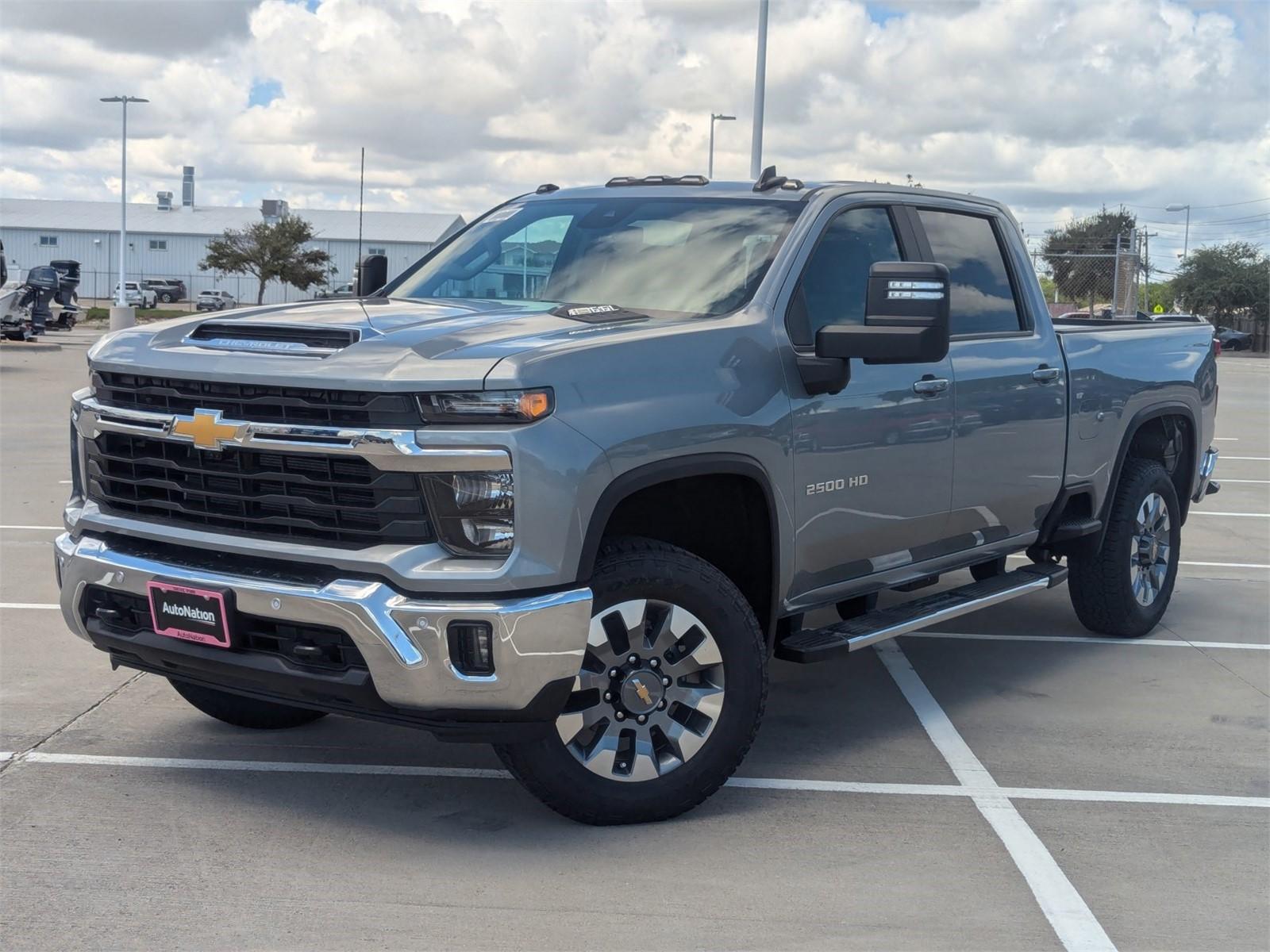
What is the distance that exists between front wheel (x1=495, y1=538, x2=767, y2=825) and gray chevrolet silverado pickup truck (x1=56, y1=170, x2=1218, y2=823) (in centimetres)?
1

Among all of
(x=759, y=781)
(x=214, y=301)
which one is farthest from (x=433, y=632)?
(x=214, y=301)

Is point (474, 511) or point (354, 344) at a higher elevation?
point (354, 344)

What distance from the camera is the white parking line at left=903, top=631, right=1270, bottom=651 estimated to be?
724 cm

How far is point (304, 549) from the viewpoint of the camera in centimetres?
400

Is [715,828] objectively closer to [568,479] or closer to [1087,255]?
[568,479]

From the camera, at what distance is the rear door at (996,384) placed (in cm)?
570

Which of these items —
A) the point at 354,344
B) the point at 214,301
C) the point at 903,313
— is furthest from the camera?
the point at 214,301

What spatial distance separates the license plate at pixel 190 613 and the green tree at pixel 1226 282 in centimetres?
6986

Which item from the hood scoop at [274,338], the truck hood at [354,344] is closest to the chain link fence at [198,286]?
the truck hood at [354,344]

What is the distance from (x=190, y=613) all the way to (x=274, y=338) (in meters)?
0.86

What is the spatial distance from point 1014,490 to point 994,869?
2.22m

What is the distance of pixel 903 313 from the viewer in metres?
4.62

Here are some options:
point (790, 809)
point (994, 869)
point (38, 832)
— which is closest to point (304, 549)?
point (38, 832)

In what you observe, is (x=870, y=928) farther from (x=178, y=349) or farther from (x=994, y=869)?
(x=178, y=349)
